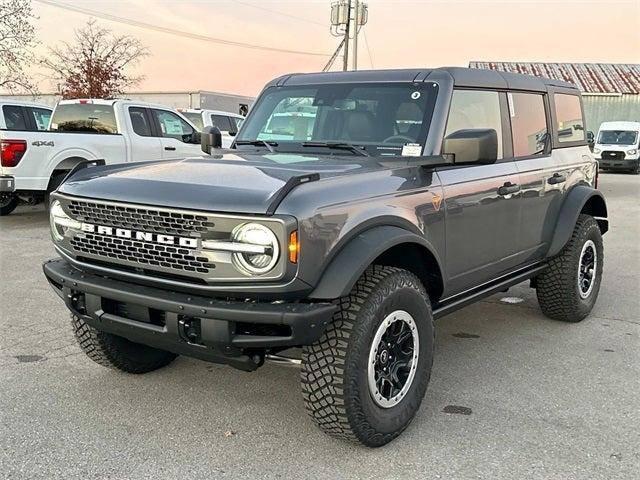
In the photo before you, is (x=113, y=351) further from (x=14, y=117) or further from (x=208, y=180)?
(x=14, y=117)

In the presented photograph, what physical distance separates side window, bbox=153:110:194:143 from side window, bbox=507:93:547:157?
25.6 ft

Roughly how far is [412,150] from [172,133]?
29.4ft

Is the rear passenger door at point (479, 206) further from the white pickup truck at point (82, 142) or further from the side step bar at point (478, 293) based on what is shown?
the white pickup truck at point (82, 142)

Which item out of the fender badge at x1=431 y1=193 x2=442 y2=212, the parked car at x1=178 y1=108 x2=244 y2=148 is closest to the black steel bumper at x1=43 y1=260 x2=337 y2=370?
the fender badge at x1=431 y1=193 x2=442 y2=212

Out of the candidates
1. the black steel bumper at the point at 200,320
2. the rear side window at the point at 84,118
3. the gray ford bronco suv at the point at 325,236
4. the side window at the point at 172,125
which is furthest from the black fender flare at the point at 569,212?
the rear side window at the point at 84,118

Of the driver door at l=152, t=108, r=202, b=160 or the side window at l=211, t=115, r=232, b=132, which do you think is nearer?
the driver door at l=152, t=108, r=202, b=160

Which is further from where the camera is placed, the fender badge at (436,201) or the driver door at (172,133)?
the driver door at (172,133)

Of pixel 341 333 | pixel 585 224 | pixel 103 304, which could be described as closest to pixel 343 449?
pixel 341 333

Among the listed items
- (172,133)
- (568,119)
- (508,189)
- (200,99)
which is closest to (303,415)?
(508,189)

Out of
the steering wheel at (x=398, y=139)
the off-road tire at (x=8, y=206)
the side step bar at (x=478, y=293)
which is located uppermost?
the steering wheel at (x=398, y=139)

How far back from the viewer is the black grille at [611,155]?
25062 mm

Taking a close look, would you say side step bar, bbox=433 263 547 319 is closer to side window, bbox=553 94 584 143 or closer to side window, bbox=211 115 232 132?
side window, bbox=553 94 584 143

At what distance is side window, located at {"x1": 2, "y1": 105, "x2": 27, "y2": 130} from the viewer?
10668mm

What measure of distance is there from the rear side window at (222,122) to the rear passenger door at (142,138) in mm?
3640
